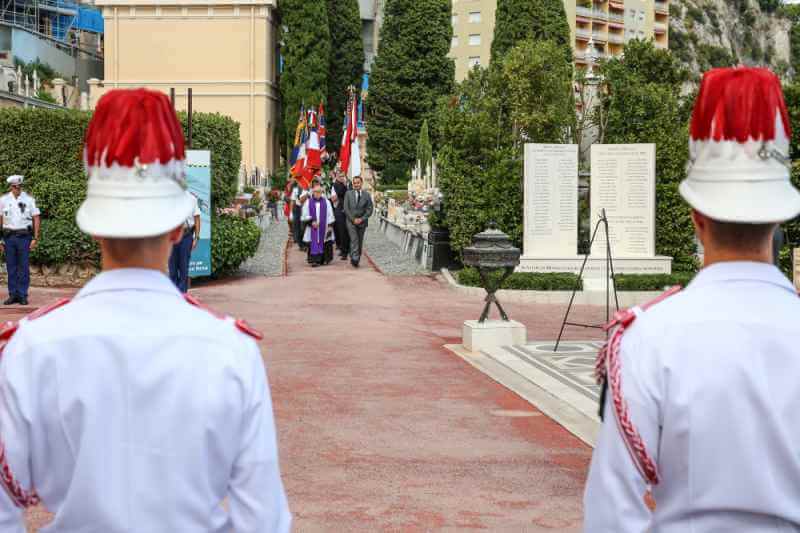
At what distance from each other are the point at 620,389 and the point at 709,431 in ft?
0.71

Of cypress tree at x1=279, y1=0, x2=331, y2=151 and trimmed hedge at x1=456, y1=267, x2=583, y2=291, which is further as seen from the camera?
cypress tree at x1=279, y1=0, x2=331, y2=151

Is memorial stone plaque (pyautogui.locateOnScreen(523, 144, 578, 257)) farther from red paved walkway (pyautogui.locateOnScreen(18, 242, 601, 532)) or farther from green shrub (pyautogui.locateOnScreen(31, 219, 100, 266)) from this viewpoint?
green shrub (pyautogui.locateOnScreen(31, 219, 100, 266))

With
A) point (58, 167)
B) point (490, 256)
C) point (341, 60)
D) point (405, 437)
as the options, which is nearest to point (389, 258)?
point (58, 167)

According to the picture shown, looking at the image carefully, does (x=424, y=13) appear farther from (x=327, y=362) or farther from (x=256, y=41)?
(x=327, y=362)

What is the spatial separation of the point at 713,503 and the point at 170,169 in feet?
4.84

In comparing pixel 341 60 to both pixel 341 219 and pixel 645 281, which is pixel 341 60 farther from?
pixel 645 281

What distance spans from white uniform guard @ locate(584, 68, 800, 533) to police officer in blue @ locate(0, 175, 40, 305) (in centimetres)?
1502

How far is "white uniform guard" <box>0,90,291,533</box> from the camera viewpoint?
8.47 feet

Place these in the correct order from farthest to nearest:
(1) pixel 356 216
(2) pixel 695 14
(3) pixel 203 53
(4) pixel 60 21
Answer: (2) pixel 695 14, (4) pixel 60 21, (3) pixel 203 53, (1) pixel 356 216

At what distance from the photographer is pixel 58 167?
2091 cm

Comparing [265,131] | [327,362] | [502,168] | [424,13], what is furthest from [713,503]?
[424,13]

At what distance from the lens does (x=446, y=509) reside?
21.7 feet

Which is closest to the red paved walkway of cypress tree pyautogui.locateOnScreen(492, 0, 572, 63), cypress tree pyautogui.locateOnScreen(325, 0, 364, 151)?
cypress tree pyautogui.locateOnScreen(492, 0, 572, 63)

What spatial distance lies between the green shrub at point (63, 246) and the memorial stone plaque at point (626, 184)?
29.2ft
